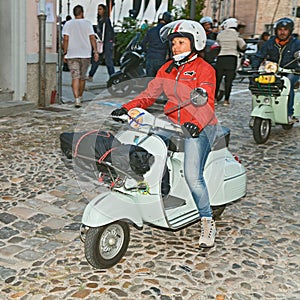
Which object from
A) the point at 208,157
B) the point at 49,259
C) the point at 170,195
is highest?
the point at 208,157

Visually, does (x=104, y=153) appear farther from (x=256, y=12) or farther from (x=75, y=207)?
(x=256, y=12)

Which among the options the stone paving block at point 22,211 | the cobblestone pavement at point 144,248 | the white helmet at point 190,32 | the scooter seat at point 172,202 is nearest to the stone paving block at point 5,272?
the cobblestone pavement at point 144,248

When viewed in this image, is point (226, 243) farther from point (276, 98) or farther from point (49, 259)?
point (276, 98)

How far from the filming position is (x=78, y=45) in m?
8.58

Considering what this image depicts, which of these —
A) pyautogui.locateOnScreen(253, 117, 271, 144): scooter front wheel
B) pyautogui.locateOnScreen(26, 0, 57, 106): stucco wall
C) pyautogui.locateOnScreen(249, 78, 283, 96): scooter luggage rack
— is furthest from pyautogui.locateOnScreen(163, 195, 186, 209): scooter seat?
pyautogui.locateOnScreen(26, 0, 57, 106): stucco wall

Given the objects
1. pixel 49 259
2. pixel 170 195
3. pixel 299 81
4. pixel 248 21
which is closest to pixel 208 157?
pixel 170 195

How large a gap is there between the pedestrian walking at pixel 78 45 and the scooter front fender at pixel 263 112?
325 cm

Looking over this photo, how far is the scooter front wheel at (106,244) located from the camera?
3.15m

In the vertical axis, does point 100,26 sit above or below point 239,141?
above

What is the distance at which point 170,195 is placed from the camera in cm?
357

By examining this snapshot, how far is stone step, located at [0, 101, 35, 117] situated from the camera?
7949 millimetres

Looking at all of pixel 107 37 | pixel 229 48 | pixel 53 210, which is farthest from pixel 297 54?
pixel 107 37

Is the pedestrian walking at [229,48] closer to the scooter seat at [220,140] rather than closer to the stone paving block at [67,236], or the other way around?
the scooter seat at [220,140]

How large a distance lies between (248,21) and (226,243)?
1271 inches
